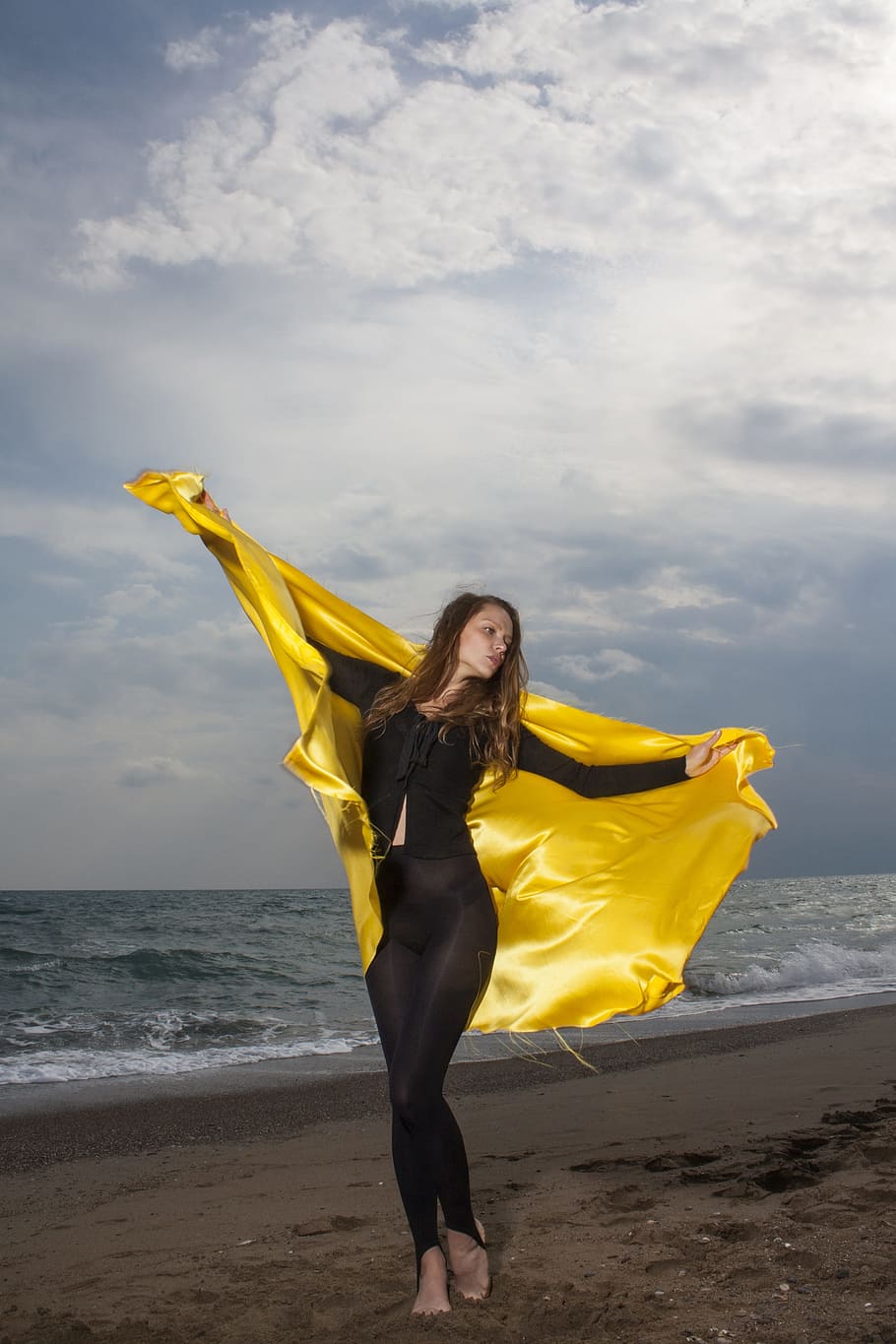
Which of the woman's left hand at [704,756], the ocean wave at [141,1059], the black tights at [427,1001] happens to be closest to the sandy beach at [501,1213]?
the black tights at [427,1001]

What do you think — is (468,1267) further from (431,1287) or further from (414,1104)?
(414,1104)

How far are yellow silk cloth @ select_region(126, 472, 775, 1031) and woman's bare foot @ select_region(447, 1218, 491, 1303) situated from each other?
873 mm

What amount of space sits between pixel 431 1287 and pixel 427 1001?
862 mm

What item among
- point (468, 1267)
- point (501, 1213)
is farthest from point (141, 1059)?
point (468, 1267)

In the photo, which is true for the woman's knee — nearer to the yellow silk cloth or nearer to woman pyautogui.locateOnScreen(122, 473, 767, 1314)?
woman pyautogui.locateOnScreen(122, 473, 767, 1314)

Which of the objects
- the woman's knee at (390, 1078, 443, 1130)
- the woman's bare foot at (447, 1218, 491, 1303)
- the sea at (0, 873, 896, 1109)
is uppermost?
the woman's knee at (390, 1078, 443, 1130)

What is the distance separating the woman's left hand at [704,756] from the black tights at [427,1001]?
993 millimetres

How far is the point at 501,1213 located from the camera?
4203 millimetres

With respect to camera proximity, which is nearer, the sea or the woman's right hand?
the woman's right hand

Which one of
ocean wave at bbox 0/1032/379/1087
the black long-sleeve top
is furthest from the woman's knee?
ocean wave at bbox 0/1032/379/1087

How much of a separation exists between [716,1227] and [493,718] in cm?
206

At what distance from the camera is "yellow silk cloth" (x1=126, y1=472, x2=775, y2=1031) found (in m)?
4.08

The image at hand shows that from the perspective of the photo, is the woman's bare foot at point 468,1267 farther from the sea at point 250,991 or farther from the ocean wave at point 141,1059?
the ocean wave at point 141,1059

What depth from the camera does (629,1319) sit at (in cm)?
306
